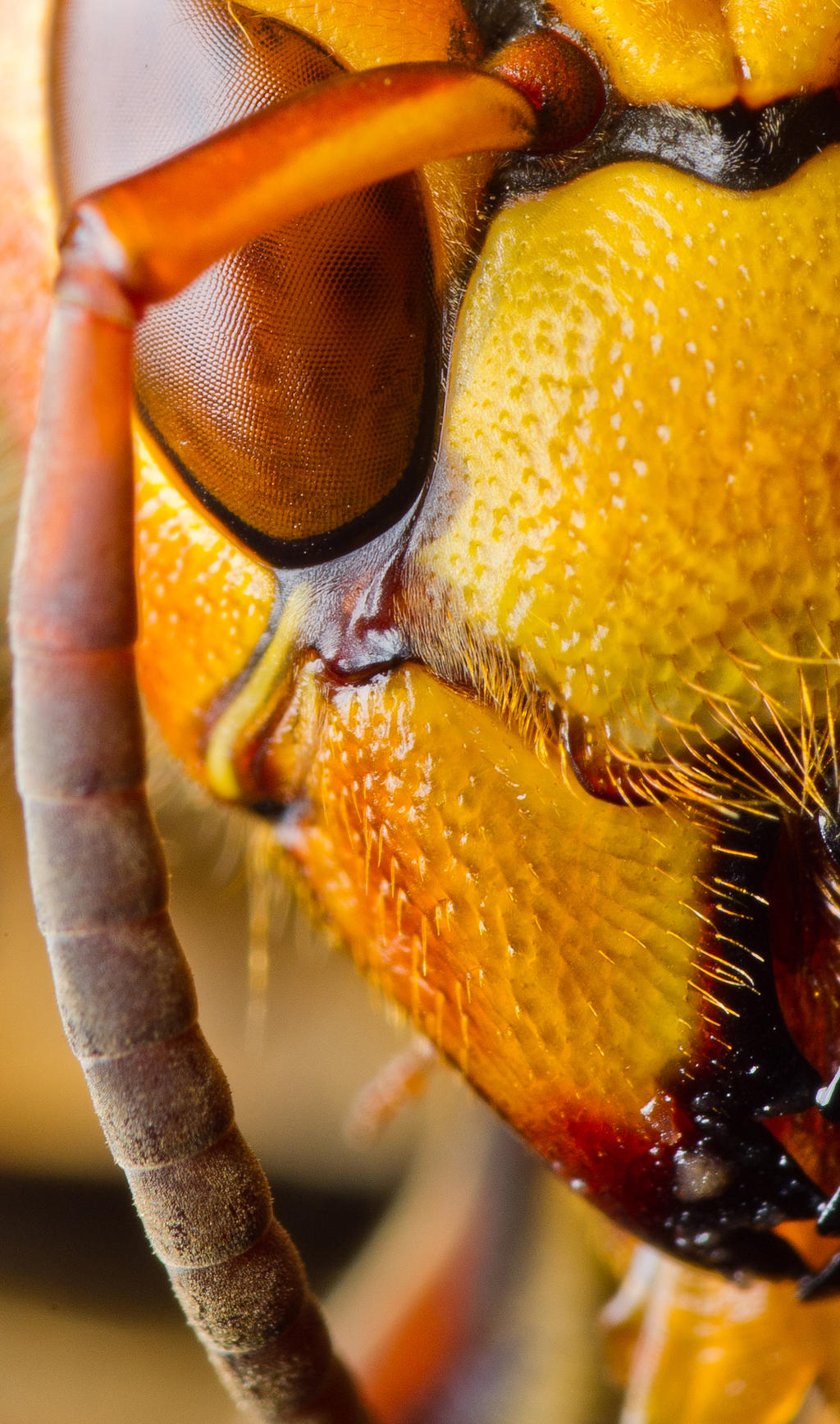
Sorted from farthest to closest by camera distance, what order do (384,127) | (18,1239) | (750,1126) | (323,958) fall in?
(323,958)
(18,1239)
(750,1126)
(384,127)

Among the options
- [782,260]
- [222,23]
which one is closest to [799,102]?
[782,260]

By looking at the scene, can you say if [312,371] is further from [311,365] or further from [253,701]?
[253,701]

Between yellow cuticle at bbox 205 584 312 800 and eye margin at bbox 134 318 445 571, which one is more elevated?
eye margin at bbox 134 318 445 571

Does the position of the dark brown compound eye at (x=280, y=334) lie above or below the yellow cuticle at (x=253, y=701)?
above

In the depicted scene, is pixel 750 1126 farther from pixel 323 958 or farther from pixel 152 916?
pixel 323 958

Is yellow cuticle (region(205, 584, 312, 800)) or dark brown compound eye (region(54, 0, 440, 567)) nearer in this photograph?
dark brown compound eye (region(54, 0, 440, 567))

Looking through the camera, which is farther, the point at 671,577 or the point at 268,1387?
the point at 268,1387

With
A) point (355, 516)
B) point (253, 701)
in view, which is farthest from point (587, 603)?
point (253, 701)

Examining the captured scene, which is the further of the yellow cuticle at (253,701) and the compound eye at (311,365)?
the yellow cuticle at (253,701)
